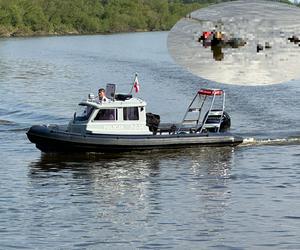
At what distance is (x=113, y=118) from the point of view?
87.1 ft

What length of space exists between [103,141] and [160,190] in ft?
15.7

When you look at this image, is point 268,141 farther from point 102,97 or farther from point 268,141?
point 102,97

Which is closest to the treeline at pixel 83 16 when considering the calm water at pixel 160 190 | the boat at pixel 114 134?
the calm water at pixel 160 190

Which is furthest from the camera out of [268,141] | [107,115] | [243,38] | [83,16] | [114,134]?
[83,16]

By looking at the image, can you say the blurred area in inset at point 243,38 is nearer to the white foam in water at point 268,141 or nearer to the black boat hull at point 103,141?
the black boat hull at point 103,141

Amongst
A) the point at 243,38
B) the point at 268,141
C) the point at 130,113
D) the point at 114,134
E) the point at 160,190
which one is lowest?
the point at 268,141

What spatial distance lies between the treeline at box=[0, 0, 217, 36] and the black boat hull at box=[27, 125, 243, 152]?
136 m

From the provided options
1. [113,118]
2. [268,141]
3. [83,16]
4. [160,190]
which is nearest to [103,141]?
[113,118]

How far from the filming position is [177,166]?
25.0 meters

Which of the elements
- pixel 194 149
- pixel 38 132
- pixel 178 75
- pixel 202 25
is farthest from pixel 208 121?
pixel 178 75

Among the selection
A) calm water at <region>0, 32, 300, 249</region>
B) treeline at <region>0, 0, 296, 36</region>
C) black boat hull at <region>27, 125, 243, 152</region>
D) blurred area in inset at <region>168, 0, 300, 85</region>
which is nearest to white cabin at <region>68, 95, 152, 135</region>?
black boat hull at <region>27, 125, 243, 152</region>

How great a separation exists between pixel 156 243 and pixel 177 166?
27.7 ft

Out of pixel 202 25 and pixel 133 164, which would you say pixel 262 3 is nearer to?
pixel 202 25

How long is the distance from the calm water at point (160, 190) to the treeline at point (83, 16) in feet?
426
